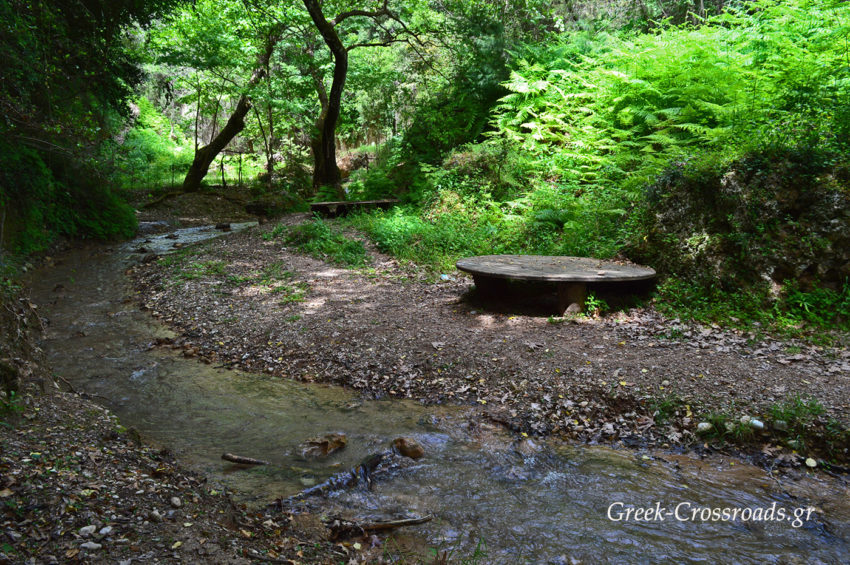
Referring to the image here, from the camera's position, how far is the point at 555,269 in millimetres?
7035

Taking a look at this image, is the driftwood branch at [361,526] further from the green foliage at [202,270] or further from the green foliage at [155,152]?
the green foliage at [155,152]

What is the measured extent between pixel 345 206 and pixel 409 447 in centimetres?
1092

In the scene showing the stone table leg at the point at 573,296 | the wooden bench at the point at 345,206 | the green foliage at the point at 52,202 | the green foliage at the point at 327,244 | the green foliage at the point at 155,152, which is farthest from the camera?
the green foliage at the point at 155,152

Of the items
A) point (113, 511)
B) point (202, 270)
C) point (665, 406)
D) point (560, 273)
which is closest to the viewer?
point (113, 511)

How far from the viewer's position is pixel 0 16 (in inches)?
177

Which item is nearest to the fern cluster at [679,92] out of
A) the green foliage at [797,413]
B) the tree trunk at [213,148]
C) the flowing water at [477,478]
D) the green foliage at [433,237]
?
the green foliage at [433,237]

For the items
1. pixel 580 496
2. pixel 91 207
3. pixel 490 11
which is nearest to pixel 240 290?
pixel 91 207

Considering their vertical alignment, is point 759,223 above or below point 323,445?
above

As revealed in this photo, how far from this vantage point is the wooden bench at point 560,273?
654 centimetres

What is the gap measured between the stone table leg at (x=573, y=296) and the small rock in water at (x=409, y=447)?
348cm

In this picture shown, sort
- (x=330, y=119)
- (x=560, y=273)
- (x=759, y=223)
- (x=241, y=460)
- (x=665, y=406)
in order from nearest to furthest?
(x=241, y=460)
(x=665, y=406)
(x=759, y=223)
(x=560, y=273)
(x=330, y=119)

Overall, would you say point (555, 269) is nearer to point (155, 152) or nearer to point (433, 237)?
point (433, 237)

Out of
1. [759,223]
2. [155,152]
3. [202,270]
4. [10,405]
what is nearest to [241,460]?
[10,405]

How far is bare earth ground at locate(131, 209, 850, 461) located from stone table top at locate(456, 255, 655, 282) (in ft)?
2.07
